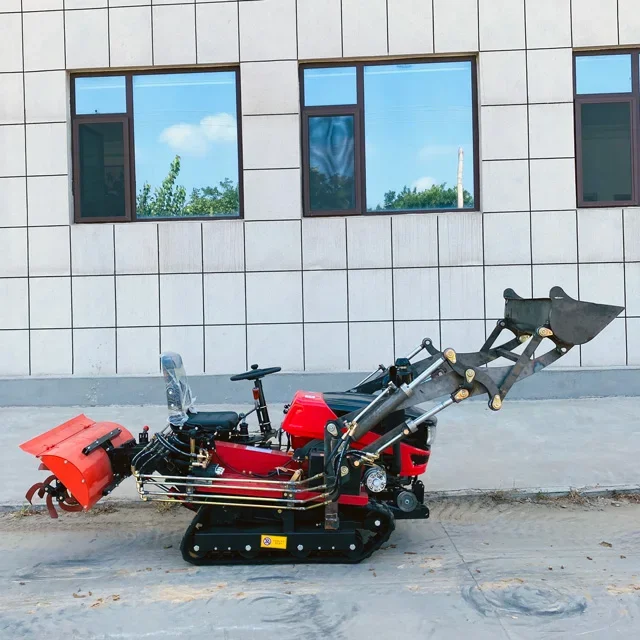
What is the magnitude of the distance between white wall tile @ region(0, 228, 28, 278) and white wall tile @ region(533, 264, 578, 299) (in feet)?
21.6

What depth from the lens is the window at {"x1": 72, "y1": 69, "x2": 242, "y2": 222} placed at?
9.65 metres

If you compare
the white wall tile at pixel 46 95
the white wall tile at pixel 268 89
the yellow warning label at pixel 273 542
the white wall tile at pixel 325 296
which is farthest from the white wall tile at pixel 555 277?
the white wall tile at pixel 46 95

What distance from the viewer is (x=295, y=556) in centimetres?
448

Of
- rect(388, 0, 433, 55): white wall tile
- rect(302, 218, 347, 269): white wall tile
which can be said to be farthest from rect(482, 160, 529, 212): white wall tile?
rect(302, 218, 347, 269): white wall tile

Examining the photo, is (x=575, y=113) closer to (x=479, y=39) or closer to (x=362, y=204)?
(x=479, y=39)

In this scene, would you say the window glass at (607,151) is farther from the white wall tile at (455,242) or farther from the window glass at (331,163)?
the window glass at (331,163)

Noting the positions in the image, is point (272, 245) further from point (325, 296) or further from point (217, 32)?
point (217, 32)

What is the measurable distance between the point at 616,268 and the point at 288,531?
257 inches

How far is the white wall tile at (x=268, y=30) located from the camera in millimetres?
9289

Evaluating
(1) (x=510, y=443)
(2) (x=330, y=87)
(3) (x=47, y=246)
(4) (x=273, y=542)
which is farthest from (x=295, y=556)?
(2) (x=330, y=87)

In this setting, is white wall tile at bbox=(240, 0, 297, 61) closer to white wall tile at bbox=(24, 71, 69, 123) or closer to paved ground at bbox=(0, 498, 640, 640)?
white wall tile at bbox=(24, 71, 69, 123)

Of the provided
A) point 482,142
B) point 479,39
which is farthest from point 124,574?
point 479,39

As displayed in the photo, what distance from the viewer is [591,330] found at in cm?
435

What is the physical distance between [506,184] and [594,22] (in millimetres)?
2320
